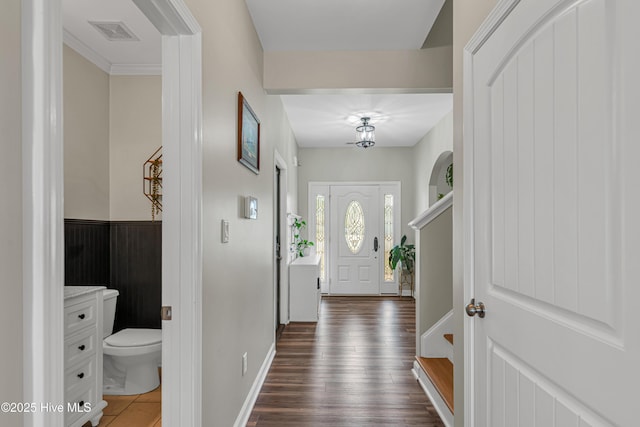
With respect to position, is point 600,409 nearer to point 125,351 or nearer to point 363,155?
point 125,351

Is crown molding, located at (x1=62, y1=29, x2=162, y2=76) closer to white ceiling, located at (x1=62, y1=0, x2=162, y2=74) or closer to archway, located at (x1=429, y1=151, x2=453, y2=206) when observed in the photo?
white ceiling, located at (x1=62, y1=0, x2=162, y2=74)

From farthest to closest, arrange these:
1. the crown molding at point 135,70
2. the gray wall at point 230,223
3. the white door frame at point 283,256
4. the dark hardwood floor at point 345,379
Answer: the white door frame at point 283,256 < the crown molding at point 135,70 < the dark hardwood floor at point 345,379 < the gray wall at point 230,223

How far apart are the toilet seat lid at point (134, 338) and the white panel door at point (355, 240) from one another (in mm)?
4293

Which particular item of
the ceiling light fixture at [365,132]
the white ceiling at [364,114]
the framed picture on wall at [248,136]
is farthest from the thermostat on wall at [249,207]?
the ceiling light fixture at [365,132]

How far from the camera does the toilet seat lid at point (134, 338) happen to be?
8.47 ft

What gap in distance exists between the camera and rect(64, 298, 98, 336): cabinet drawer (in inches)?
Answer: 80.0

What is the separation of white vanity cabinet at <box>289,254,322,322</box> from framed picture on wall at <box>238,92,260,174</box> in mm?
2292

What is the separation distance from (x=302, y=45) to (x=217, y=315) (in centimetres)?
216

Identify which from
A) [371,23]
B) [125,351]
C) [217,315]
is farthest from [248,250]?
[371,23]

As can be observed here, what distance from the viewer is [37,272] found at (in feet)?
2.21

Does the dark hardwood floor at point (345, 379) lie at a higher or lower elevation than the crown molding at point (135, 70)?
lower

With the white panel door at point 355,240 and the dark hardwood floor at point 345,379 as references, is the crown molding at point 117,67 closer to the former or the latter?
the dark hardwood floor at point 345,379

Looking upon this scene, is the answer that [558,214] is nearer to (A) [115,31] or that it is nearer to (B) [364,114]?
(A) [115,31]

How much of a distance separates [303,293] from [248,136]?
113 inches
